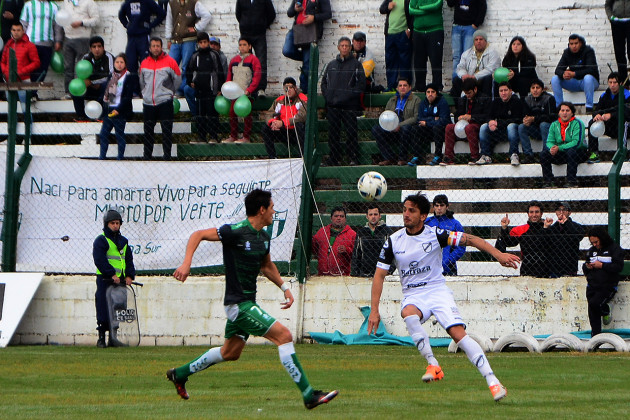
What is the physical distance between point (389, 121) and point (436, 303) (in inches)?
283

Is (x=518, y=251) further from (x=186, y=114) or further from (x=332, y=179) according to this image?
(x=186, y=114)

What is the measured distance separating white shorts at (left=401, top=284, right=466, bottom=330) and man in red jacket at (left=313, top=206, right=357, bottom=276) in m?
5.72

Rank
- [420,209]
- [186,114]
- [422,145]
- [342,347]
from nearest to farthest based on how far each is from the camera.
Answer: [420,209] → [342,347] → [422,145] → [186,114]

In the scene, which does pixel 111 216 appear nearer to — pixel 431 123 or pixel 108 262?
pixel 108 262

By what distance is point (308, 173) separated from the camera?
1583cm

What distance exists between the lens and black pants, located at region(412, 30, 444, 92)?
1858 centimetres

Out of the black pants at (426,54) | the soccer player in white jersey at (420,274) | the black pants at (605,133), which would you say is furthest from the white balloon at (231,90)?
the soccer player in white jersey at (420,274)

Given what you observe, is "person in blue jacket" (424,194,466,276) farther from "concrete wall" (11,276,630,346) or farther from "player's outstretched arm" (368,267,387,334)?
"player's outstretched arm" (368,267,387,334)

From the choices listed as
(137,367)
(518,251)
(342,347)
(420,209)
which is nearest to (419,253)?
(420,209)

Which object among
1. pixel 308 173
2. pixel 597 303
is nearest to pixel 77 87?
pixel 308 173

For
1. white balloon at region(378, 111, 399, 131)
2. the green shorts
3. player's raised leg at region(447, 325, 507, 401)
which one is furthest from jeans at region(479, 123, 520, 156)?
the green shorts

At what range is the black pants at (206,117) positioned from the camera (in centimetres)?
1812

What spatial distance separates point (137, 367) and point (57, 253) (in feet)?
16.2

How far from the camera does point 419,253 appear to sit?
9828mm
